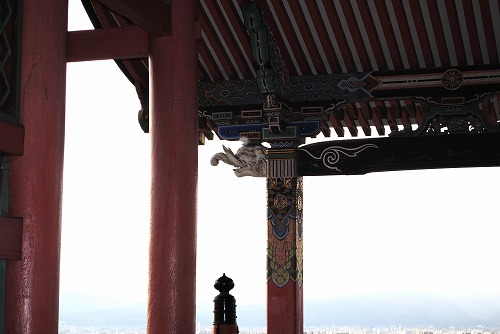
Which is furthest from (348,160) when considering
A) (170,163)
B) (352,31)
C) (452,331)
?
(452,331)

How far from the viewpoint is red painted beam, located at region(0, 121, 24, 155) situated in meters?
3.29

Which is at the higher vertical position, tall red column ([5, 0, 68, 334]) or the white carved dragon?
the white carved dragon

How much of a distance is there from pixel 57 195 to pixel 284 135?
4168mm

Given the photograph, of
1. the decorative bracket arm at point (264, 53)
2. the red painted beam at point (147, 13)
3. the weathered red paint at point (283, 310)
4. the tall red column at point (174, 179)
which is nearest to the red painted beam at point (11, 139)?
the red painted beam at point (147, 13)

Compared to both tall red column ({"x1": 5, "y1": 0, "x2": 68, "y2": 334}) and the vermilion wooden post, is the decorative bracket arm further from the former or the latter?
tall red column ({"x1": 5, "y1": 0, "x2": 68, "y2": 334})

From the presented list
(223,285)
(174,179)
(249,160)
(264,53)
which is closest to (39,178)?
(174,179)

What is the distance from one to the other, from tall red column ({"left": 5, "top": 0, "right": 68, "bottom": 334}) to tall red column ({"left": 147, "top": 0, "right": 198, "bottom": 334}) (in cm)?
127

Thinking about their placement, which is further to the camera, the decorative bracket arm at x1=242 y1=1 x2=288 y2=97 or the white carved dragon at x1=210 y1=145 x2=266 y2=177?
the white carved dragon at x1=210 y1=145 x2=266 y2=177

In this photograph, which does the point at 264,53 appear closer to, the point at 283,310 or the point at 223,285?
the point at 283,310

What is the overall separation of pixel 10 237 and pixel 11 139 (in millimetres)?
343

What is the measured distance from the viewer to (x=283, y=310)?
718cm

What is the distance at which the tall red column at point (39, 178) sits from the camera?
129 inches

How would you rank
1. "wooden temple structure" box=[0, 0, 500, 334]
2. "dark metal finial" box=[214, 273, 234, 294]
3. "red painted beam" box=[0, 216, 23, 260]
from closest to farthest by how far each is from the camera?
"red painted beam" box=[0, 216, 23, 260] → "dark metal finial" box=[214, 273, 234, 294] → "wooden temple structure" box=[0, 0, 500, 334]

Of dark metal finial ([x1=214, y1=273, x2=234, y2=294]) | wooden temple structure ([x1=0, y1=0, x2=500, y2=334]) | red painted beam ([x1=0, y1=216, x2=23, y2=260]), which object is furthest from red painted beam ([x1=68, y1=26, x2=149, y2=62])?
red painted beam ([x1=0, y1=216, x2=23, y2=260])
